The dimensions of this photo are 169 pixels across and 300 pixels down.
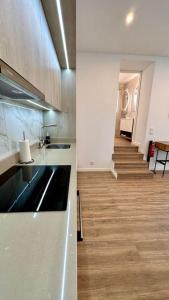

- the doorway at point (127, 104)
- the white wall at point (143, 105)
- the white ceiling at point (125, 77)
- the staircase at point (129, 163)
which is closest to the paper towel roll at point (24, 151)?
the staircase at point (129, 163)

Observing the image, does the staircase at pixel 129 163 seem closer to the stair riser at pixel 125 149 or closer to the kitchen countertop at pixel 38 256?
the stair riser at pixel 125 149

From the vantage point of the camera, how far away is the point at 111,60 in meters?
3.36

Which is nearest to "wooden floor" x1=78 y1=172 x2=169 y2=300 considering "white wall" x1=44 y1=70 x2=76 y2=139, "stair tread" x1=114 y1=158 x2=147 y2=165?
"stair tread" x1=114 y1=158 x2=147 y2=165

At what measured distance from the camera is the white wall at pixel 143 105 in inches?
145

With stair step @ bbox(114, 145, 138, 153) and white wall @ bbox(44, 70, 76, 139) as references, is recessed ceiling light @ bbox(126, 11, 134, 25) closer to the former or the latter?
white wall @ bbox(44, 70, 76, 139)

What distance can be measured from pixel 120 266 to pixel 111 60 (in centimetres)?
385

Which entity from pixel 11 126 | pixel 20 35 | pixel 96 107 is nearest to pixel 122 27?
pixel 96 107

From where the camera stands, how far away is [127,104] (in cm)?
607

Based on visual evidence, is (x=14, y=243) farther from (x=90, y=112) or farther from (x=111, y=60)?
(x=111, y=60)

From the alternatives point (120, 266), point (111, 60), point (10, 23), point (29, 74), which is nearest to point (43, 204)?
point (29, 74)

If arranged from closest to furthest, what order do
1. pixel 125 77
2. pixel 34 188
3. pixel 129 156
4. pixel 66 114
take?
pixel 34 188 → pixel 66 114 → pixel 129 156 → pixel 125 77

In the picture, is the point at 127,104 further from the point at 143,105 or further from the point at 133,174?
the point at 133,174

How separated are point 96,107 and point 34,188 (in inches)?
120

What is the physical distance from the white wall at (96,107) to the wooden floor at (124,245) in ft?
3.75
